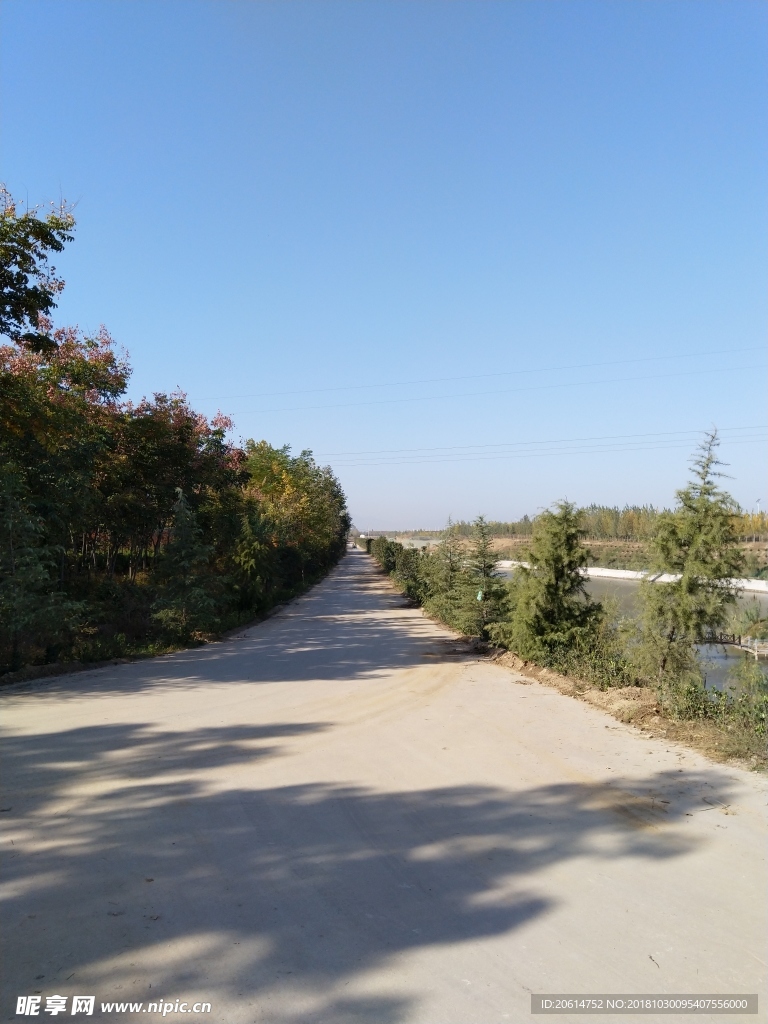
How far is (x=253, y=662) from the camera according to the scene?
13.1m

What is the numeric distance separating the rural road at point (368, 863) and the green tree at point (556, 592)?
3.46 m

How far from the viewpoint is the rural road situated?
10.8ft

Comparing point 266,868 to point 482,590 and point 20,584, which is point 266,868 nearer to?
point 20,584

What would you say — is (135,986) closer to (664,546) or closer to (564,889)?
(564,889)

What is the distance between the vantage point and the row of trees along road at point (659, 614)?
852 cm

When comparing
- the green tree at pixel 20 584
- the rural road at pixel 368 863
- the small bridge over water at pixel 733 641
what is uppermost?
the green tree at pixel 20 584

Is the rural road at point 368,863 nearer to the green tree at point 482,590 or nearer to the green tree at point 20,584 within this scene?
the green tree at point 20,584

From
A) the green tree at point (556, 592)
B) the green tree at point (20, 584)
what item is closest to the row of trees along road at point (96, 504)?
the green tree at point (20, 584)

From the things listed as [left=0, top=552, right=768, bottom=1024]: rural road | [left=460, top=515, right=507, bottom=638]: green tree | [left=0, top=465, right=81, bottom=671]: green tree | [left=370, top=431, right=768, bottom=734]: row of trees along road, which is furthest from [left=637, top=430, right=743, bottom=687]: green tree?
[left=0, top=465, right=81, bottom=671]: green tree

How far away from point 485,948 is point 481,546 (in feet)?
41.6

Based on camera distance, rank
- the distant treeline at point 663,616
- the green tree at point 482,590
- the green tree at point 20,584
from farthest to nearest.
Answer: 1. the green tree at point 482,590
2. the green tree at point 20,584
3. the distant treeline at point 663,616

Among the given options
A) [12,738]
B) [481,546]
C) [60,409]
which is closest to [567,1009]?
[12,738]

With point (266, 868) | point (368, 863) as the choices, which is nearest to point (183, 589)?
point (266, 868)

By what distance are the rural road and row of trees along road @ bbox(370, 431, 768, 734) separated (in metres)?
1.62
